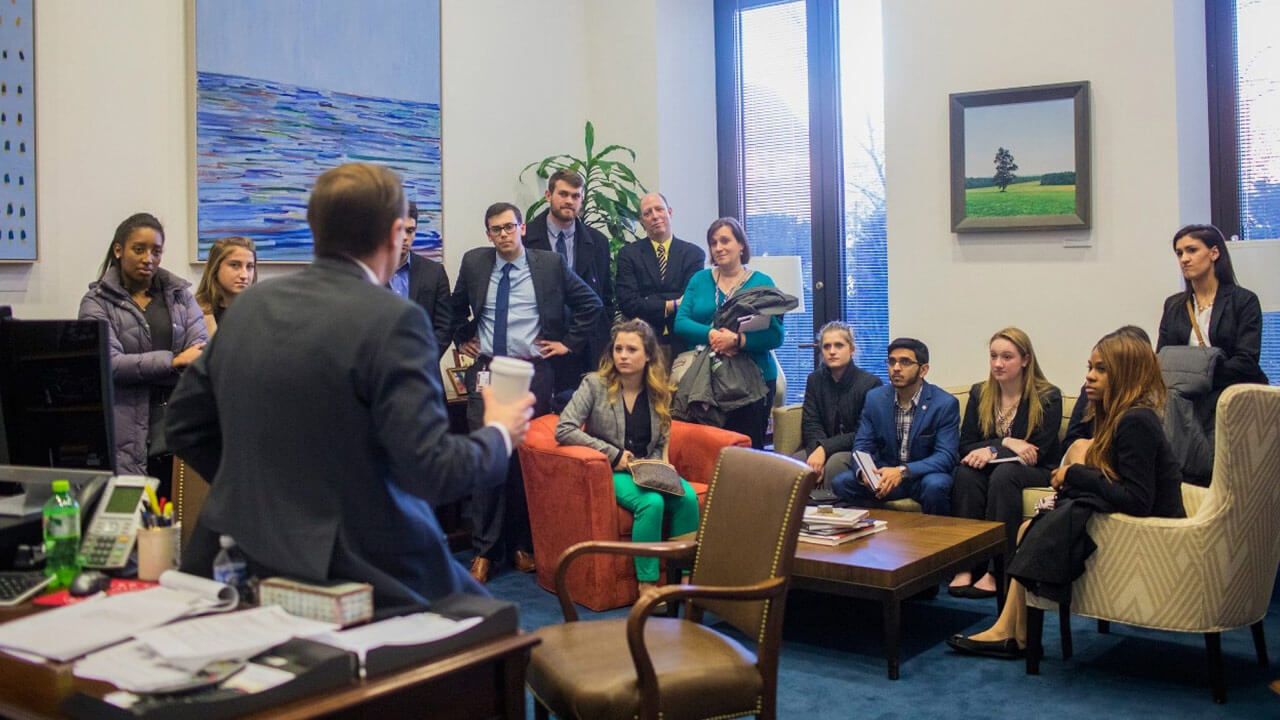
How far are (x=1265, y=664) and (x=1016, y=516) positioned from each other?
1.29 meters

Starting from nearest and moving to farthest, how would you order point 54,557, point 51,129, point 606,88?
1. point 54,557
2. point 51,129
3. point 606,88

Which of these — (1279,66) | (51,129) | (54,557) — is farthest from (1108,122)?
(54,557)

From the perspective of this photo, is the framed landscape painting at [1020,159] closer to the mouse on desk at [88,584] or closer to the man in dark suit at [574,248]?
the man in dark suit at [574,248]

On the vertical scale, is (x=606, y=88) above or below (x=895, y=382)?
above

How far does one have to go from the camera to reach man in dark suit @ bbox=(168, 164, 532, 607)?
191cm

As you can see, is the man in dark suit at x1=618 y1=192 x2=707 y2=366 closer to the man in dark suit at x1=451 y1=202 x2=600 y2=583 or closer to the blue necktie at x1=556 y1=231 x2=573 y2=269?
the blue necktie at x1=556 y1=231 x2=573 y2=269

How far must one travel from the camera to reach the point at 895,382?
5695 mm

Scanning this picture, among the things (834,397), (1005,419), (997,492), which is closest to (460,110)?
(834,397)

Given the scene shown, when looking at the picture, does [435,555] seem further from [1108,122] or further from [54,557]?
[1108,122]

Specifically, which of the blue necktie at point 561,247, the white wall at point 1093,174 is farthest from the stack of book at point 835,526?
the blue necktie at point 561,247

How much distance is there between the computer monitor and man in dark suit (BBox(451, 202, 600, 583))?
10.0 ft

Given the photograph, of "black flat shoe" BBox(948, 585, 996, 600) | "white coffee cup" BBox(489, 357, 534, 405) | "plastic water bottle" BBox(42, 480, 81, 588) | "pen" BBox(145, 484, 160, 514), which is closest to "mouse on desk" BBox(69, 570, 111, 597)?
"plastic water bottle" BBox(42, 480, 81, 588)

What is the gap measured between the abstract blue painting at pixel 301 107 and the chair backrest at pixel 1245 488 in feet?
13.4

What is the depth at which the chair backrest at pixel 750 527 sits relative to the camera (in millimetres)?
2850
